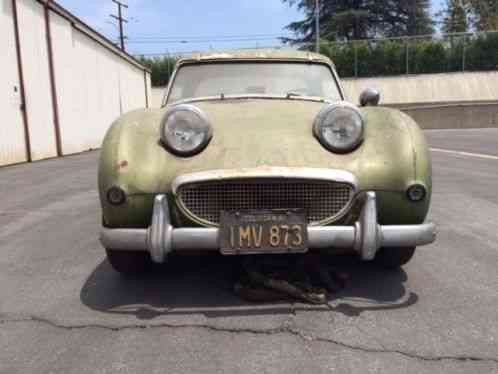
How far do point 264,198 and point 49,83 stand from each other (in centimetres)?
1124

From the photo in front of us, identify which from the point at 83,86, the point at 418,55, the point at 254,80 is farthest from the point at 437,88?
the point at 254,80

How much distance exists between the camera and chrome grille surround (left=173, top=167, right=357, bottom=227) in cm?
238

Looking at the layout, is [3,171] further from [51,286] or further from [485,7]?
[485,7]

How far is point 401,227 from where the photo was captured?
240 centimetres

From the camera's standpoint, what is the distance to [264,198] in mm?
2430

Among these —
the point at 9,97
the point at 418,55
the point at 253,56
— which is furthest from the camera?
the point at 418,55

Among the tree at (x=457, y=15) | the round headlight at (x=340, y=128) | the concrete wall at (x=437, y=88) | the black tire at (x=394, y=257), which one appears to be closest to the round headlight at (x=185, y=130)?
the round headlight at (x=340, y=128)

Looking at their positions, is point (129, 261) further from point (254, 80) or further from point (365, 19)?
point (365, 19)

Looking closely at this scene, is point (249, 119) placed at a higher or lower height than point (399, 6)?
lower

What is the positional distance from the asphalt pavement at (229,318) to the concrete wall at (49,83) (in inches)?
293

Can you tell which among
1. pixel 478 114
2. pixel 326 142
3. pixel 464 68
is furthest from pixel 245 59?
pixel 464 68

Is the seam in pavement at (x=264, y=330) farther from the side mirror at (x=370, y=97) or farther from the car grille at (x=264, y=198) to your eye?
the side mirror at (x=370, y=97)

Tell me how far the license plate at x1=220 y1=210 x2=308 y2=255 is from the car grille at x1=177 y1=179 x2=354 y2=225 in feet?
0.30

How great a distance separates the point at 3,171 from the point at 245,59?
703 centimetres
